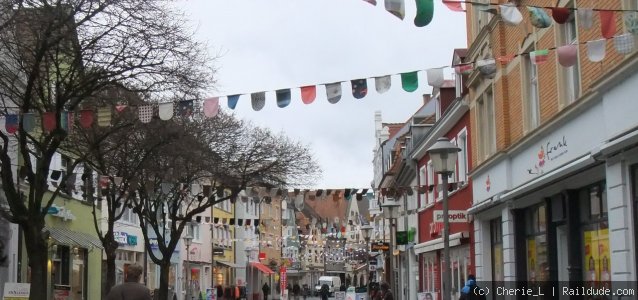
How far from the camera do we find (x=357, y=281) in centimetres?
12231

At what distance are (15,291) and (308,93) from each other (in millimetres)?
9370

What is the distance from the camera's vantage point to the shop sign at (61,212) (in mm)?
31323

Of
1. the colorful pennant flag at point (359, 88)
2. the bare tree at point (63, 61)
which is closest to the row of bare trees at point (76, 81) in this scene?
the bare tree at point (63, 61)

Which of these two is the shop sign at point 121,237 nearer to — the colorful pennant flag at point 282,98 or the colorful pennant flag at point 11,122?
the colorful pennant flag at point 11,122

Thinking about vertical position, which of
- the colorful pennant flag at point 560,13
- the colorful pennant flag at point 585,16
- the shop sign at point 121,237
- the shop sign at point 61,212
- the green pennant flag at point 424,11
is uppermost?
the colorful pennant flag at point 560,13

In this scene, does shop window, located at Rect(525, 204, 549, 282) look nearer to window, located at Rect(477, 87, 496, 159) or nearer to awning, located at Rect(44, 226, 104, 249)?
window, located at Rect(477, 87, 496, 159)

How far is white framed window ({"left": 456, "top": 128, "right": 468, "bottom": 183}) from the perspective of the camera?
26.8 meters

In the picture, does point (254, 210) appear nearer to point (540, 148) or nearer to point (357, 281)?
point (357, 281)

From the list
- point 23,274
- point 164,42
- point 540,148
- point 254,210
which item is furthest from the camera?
point 254,210

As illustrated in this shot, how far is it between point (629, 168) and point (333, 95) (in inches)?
198

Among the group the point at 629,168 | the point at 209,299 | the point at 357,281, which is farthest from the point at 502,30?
the point at 357,281

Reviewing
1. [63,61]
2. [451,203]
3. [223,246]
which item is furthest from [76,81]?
[223,246]

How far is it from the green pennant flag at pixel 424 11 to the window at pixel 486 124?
11.2m

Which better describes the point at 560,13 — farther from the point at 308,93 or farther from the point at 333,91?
the point at 308,93
